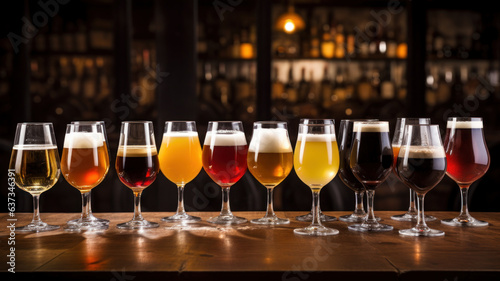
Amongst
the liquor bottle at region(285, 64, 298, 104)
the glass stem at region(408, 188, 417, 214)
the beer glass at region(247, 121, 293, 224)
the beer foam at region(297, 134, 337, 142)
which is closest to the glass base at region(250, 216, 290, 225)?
the beer glass at region(247, 121, 293, 224)

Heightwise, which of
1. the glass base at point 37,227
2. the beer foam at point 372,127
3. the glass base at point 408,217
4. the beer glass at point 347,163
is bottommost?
the glass base at point 408,217

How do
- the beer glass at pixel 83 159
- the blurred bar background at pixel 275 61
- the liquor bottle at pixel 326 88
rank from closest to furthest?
1. the beer glass at pixel 83 159
2. the blurred bar background at pixel 275 61
3. the liquor bottle at pixel 326 88

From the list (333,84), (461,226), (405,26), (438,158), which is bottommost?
(461,226)

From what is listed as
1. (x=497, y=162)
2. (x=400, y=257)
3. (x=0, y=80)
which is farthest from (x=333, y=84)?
(x=400, y=257)

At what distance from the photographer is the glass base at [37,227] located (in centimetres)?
137

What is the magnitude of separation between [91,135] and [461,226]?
958 mm

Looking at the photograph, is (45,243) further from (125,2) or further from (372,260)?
(125,2)

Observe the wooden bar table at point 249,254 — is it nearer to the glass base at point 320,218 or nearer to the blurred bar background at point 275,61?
the glass base at point 320,218

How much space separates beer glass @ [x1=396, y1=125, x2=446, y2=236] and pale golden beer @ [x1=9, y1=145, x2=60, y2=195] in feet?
2.77

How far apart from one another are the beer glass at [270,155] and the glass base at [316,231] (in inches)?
5.6

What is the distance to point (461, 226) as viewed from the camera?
4.66 feet

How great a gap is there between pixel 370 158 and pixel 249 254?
1.40 ft

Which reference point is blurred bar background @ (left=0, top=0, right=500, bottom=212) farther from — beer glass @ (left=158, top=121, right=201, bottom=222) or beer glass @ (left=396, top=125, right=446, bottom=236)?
beer glass @ (left=396, top=125, right=446, bottom=236)

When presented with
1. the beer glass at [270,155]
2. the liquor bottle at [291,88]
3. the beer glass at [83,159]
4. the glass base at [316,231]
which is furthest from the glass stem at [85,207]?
the liquor bottle at [291,88]
